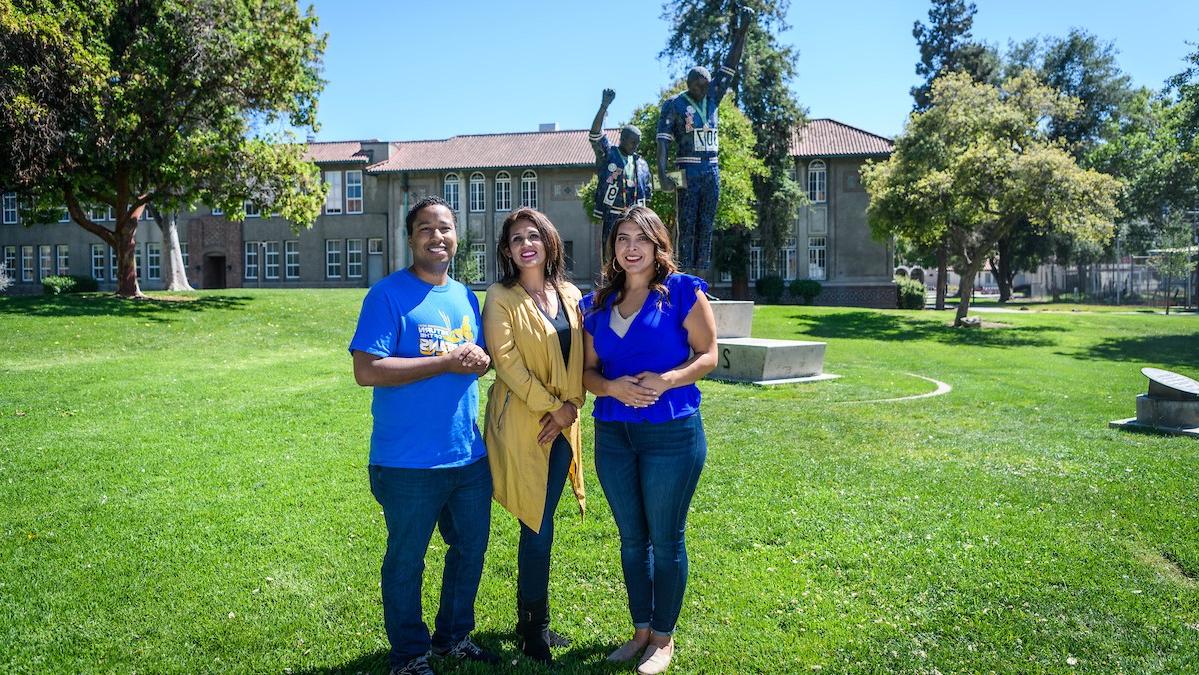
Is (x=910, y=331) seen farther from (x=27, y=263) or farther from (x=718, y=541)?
(x=27, y=263)

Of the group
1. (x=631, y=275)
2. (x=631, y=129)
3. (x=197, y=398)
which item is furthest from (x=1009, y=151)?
(x=631, y=275)

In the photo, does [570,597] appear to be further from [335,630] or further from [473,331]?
[473,331]

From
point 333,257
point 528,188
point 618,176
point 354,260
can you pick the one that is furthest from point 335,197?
point 618,176

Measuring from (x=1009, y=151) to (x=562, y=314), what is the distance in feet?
83.4

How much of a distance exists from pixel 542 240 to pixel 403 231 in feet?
132

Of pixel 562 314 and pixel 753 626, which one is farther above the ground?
pixel 562 314

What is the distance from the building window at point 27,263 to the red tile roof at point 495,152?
20.2 meters

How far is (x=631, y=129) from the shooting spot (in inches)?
429

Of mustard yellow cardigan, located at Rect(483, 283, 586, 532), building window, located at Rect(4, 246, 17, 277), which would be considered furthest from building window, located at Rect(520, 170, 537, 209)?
mustard yellow cardigan, located at Rect(483, 283, 586, 532)

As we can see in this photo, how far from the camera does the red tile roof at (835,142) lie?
39.1 metres

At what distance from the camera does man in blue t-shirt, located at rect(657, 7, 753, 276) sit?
1038 cm

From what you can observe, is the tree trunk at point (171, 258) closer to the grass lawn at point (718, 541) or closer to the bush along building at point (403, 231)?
the bush along building at point (403, 231)

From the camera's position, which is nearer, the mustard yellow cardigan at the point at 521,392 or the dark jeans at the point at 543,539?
the mustard yellow cardigan at the point at 521,392

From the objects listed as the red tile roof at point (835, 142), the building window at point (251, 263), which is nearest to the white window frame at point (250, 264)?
the building window at point (251, 263)
